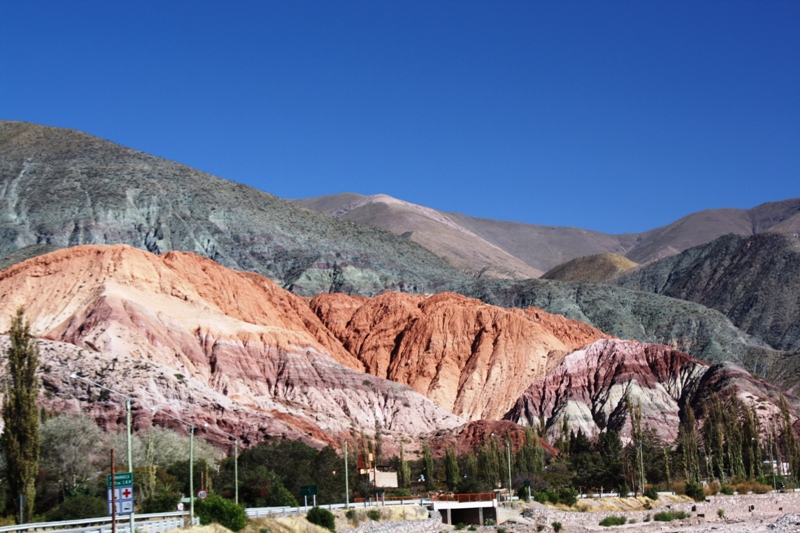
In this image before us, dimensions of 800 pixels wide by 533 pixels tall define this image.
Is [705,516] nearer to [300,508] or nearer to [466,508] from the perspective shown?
[466,508]

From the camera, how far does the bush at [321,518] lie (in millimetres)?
53688

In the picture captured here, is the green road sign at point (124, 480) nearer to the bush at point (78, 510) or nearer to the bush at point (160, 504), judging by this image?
the bush at point (160, 504)

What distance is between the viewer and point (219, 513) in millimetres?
46375

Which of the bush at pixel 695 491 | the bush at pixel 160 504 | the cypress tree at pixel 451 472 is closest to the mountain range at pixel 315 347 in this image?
the cypress tree at pixel 451 472

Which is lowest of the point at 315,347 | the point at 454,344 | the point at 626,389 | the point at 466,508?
the point at 466,508

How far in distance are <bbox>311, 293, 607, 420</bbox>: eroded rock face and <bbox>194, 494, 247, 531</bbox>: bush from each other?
320ft

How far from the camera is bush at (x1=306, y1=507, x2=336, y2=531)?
176 feet

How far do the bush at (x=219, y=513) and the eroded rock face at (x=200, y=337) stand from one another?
53.7 meters

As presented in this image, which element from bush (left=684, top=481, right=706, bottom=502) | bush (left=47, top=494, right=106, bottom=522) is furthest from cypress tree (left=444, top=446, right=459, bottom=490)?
bush (left=47, top=494, right=106, bottom=522)

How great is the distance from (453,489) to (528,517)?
1438cm

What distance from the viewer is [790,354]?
180m

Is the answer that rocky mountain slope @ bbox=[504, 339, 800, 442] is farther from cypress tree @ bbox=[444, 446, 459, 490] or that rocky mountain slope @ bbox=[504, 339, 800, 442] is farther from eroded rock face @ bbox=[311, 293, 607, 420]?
cypress tree @ bbox=[444, 446, 459, 490]

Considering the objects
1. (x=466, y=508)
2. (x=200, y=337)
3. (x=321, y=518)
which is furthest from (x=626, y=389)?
(x=321, y=518)

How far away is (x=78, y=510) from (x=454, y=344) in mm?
111001
